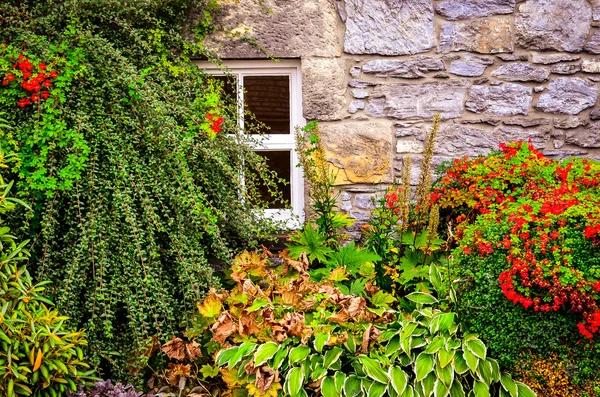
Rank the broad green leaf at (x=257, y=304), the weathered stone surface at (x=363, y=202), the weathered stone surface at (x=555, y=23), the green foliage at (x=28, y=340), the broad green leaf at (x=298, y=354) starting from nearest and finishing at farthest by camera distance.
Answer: the green foliage at (x=28, y=340)
the broad green leaf at (x=298, y=354)
the broad green leaf at (x=257, y=304)
the weathered stone surface at (x=555, y=23)
the weathered stone surface at (x=363, y=202)

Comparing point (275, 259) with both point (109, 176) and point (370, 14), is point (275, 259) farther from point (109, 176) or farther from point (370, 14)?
point (370, 14)

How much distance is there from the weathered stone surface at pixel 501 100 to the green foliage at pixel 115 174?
1490 mm

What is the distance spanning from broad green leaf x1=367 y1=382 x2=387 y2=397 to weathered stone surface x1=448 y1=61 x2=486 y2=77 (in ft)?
7.08

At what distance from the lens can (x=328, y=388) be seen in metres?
3.01

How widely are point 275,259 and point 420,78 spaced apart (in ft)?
5.07

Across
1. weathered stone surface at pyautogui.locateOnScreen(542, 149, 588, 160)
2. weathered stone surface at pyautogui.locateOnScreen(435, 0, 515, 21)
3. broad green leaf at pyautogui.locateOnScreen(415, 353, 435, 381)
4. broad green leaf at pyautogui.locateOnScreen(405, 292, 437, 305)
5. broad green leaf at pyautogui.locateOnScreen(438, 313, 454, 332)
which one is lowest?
broad green leaf at pyautogui.locateOnScreen(415, 353, 435, 381)

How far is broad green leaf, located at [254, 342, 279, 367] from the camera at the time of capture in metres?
3.04

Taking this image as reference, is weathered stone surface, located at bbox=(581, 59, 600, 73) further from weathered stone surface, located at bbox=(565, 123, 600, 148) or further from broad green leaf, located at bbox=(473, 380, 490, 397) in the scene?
broad green leaf, located at bbox=(473, 380, 490, 397)

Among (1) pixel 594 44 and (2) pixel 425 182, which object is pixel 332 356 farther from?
(1) pixel 594 44

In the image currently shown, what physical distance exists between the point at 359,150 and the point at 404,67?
622 mm

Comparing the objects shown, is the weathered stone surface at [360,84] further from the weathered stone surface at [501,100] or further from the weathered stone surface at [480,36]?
the weathered stone surface at [501,100]

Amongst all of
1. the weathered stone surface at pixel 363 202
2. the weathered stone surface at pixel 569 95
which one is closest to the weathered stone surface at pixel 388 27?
the weathered stone surface at pixel 569 95

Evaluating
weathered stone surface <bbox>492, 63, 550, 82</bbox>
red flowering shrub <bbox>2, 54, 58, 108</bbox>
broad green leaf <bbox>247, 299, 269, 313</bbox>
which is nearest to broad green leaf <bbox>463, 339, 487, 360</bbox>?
broad green leaf <bbox>247, 299, 269, 313</bbox>

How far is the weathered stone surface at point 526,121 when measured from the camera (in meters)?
4.18
